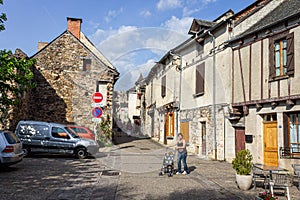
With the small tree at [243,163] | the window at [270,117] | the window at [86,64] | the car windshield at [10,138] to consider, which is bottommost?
the small tree at [243,163]

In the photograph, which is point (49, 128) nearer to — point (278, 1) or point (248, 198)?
point (248, 198)

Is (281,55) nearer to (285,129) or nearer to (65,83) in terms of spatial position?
(285,129)

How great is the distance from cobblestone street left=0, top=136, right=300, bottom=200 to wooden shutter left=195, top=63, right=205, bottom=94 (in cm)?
590

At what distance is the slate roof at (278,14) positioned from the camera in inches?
430

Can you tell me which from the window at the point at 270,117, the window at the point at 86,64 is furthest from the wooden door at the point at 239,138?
the window at the point at 86,64

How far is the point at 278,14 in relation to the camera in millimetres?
11930

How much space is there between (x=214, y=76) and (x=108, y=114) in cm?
798

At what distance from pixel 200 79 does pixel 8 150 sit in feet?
35.8

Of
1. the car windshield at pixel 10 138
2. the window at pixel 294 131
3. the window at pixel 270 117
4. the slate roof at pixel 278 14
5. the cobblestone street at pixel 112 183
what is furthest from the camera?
the window at pixel 270 117

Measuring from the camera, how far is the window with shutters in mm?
16344

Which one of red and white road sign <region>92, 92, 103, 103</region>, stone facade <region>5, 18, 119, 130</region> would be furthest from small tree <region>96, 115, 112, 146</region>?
red and white road sign <region>92, 92, 103, 103</region>

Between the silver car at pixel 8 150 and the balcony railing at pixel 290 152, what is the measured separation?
9.41 metres

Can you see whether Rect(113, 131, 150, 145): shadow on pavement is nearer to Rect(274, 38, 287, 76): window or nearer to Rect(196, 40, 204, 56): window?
Rect(196, 40, 204, 56): window

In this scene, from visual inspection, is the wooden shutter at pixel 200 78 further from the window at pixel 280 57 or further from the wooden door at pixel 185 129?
the window at pixel 280 57
